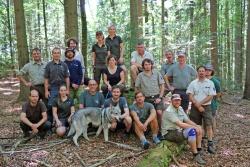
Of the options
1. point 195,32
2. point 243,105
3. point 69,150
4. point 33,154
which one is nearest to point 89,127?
point 69,150

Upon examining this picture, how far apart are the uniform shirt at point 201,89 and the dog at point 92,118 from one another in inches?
70.6

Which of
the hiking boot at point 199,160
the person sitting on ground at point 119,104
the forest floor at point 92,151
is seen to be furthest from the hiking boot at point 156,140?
the hiking boot at point 199,160

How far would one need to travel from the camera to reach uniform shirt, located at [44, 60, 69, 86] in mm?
8695

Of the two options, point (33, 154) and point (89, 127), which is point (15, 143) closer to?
point (33, 154)

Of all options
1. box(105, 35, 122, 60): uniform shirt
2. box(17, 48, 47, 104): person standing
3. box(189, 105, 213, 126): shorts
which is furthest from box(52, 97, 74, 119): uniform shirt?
box(189, 105, 213, 126): shorts

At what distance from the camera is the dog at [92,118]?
319 inches

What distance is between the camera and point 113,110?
811cm

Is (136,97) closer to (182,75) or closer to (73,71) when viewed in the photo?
(182,75)

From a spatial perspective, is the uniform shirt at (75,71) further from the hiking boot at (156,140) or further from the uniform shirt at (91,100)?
the hiking boot at (156,140)

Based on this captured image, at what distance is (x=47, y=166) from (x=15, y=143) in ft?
5.09

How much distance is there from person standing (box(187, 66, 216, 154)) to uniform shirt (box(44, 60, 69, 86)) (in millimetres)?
3072

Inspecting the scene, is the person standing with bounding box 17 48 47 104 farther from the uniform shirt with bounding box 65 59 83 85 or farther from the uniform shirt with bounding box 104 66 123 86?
the uniform shirt with bounding box 104 66 123 86

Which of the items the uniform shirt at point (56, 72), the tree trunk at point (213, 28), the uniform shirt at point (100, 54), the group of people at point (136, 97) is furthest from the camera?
the tree trunk at point (213, 28)

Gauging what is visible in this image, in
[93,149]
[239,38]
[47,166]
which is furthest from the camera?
[239,38]
